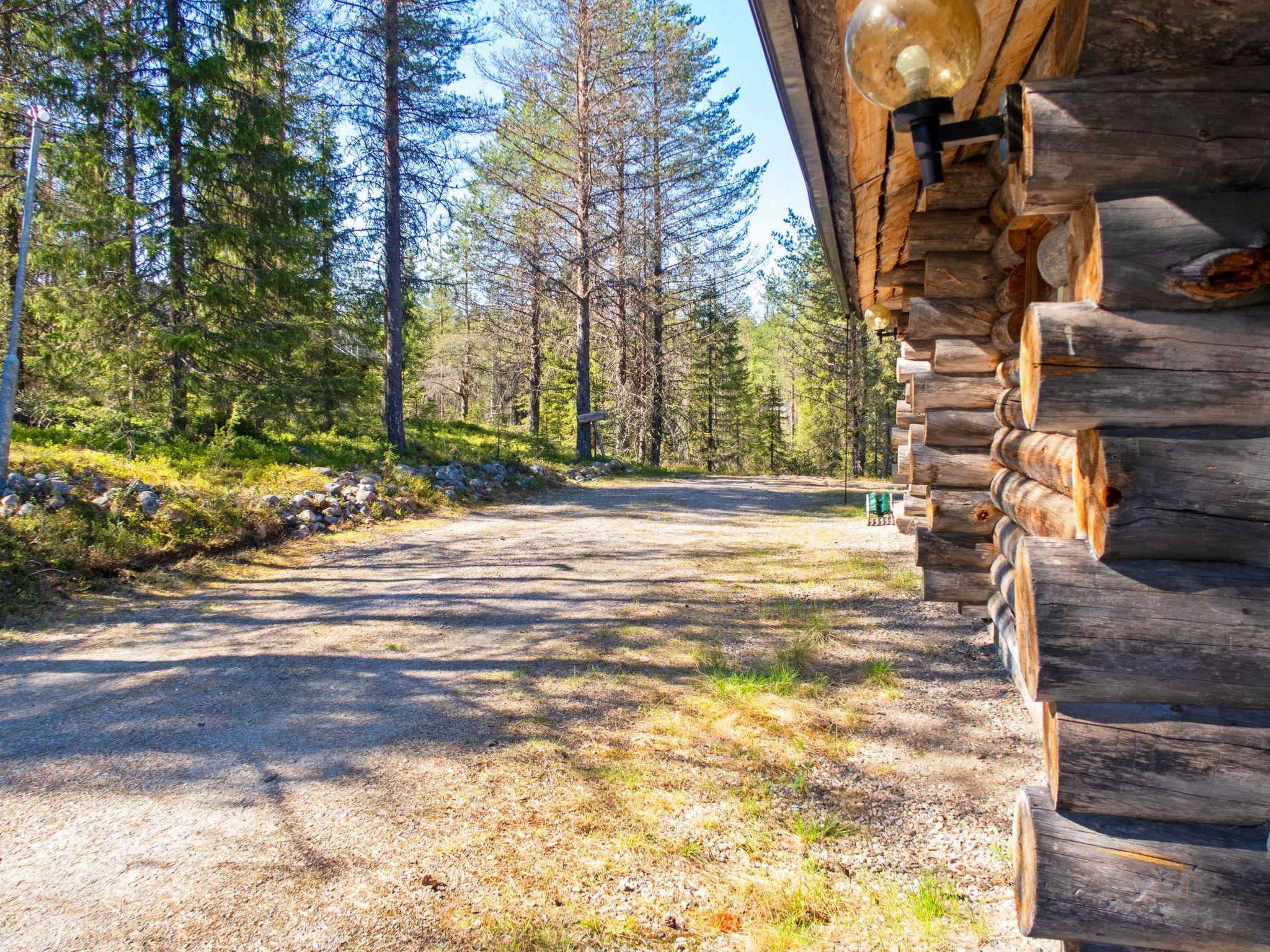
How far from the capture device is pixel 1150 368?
1691 millimetres

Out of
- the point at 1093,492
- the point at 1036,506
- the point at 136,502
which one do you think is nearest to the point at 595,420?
the point at 136,502

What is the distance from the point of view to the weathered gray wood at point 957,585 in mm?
4586

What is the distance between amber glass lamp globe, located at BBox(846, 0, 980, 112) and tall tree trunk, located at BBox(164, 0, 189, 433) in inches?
394

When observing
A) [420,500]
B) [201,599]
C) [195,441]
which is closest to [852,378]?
[420,500]

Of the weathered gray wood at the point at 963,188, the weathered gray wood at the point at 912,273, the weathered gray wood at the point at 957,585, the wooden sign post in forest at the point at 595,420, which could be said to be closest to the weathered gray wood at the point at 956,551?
the weathered gray wood at the point at 957,585

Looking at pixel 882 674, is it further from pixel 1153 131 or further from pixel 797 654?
pixel 1153 131

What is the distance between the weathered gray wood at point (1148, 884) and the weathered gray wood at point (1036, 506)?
0.83 metres

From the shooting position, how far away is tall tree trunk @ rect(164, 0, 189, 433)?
Answer: 946 cm

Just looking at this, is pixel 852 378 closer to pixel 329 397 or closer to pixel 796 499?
pixel 796 499

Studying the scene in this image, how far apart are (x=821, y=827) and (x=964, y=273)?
3450 millimetres

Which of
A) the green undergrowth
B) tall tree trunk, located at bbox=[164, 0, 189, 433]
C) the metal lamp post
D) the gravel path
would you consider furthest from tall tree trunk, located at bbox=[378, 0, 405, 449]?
the gravel path

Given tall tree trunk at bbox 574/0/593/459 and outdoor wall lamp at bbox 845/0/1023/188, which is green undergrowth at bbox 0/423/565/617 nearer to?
tall tree trunk at bbox 574/0/593/459

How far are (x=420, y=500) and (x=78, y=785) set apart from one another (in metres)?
7.50

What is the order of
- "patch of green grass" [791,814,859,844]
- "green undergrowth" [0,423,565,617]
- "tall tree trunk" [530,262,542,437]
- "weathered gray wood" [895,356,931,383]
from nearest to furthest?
"patch of green grass" [791,814,859,844] → "weathered gray wood" [895,356,931,383] → "green undergrowth" [0,423,565,617] → "tall tree trunk" [530,262,542,437]
